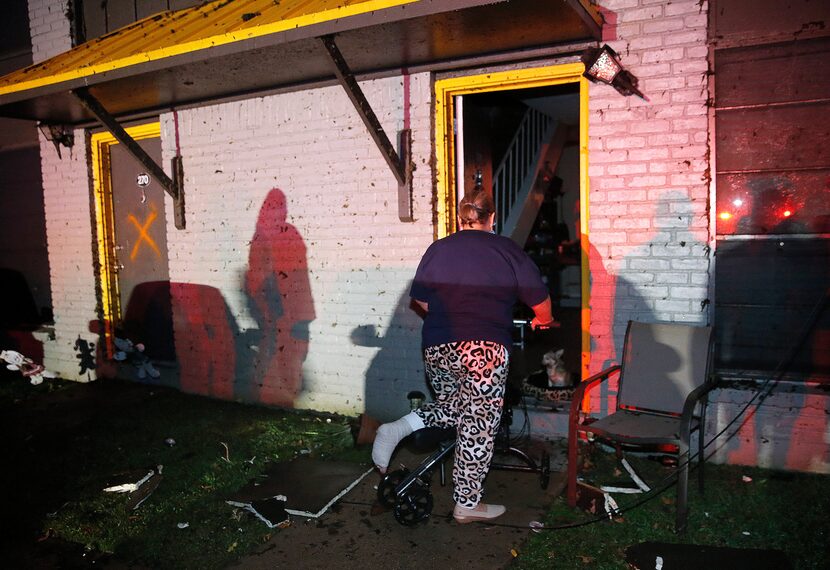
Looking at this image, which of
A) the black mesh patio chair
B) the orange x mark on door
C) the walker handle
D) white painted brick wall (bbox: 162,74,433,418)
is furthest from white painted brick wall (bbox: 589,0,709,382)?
the orange x mark on door

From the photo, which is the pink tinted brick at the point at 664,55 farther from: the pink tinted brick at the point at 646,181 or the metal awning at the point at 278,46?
the pink tinted brick at the point at 646,181

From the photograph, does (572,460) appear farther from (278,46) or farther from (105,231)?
(105,231)

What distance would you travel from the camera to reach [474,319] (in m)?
3.53

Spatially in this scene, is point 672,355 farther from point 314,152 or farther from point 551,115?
point 551,115

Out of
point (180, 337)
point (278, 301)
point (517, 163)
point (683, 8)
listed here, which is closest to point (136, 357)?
point (180, 337)

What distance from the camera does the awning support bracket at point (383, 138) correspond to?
457cm

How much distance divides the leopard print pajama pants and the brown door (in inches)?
196

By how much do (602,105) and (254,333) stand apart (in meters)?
4.24

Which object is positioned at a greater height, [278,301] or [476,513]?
[278,301]

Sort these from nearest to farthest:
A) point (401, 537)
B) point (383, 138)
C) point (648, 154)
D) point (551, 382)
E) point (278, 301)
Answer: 1. point (401, 537)
2. point (648, 154)
3. point (383, 138)
4. point (551, 382)
5. point (278, 301)

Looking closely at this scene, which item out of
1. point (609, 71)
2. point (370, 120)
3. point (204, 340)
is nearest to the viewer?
point (609, 71)

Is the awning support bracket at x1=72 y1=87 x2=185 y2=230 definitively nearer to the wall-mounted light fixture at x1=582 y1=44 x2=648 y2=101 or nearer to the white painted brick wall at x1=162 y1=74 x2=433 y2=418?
the white painted brick wall at x1=162 y1=74 x2=433 y2=418

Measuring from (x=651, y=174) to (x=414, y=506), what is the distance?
3023 millimetres

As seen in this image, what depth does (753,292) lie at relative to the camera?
441 centimetres
